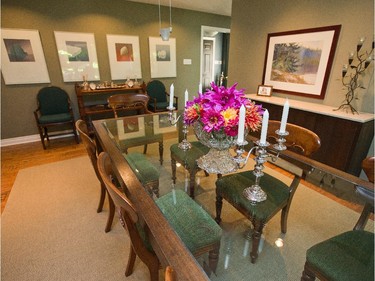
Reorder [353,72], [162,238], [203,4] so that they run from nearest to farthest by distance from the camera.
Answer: [162,238], [353,72], [203,4]

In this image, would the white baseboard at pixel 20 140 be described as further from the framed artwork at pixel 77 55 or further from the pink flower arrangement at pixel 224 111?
the pink flower arrangement at pixel 224 111

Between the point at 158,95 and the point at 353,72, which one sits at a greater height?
the point at 353,72

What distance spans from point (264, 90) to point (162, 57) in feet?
7.92

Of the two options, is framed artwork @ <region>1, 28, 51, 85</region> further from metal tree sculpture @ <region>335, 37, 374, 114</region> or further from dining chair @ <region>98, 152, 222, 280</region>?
metal tree sculpture @ <region>335, 37, 374, 114</region>

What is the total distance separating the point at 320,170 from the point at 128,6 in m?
4.23

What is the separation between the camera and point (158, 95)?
4309mm

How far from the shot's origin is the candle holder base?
1.25 m

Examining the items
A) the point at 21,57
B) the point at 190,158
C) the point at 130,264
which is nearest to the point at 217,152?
the point at 190,158

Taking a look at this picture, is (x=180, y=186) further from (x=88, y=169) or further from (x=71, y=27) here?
(x=71, y=27)

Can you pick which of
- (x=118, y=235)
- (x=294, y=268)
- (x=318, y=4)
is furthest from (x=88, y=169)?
(x=318, y=4)

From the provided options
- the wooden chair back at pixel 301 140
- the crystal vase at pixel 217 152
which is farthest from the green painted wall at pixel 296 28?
the crystal vase at pixel 217 152

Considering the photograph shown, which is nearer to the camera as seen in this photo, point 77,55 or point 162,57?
point 77,55

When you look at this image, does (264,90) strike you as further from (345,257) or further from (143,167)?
(345,257)

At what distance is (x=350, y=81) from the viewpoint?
2.27 metres
